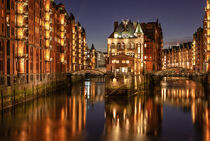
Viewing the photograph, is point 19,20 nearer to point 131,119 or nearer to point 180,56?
point 131,119

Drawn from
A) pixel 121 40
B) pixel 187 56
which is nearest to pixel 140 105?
pixel 121 40

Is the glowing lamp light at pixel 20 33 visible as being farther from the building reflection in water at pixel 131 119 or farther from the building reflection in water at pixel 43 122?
the building reflection in water at pixel 131 119

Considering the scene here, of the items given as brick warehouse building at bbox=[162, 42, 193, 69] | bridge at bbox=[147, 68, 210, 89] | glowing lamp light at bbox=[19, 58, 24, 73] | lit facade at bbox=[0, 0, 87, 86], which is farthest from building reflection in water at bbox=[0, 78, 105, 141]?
brick warehouse building at bbox=[162, 42, 193, 69]

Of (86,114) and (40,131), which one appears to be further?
(86,114)

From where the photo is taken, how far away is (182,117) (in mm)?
32656

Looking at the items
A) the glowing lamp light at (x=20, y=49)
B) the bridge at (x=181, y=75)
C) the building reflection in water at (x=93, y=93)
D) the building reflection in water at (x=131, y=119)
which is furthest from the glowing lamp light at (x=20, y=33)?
the bridge at (x=181, y=75)

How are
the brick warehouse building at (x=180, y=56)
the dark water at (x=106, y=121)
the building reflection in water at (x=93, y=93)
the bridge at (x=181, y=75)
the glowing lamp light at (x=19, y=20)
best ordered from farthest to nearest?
the brick warehouse building at (x=180, y=56), the bridge at (x=181, y=75), the building reflection in water at (x=93, y=93), the glowing lamp light at (x=19, y=20), the dark water at (x=106, y=121)

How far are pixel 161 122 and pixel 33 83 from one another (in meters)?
22.3

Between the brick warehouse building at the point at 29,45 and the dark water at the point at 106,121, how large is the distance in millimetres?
4691

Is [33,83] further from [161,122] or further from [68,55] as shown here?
[68,55]

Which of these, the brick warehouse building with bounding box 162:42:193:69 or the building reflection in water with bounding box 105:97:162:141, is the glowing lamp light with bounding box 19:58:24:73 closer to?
the building reflection in water with bounding box 105:97:162:141

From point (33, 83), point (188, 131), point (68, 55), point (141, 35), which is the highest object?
point (141, 35)

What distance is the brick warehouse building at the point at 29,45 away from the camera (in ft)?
107

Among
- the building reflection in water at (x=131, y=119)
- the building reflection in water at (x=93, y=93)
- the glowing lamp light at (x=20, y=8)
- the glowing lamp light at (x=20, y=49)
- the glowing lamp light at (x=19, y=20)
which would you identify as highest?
the glowing lamp light at (x=20, y=8)
